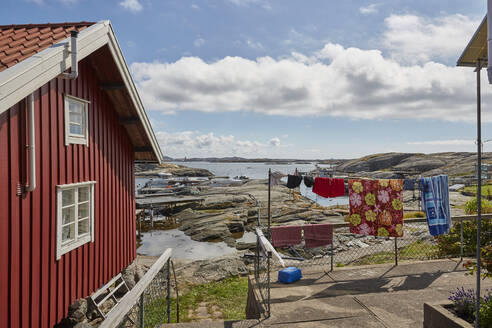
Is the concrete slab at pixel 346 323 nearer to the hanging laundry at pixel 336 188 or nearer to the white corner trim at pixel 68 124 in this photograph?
the white corner trim at pixel 68 124

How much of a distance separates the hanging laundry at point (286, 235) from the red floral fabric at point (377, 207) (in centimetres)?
179

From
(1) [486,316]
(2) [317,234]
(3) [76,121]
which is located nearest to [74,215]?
(3) [76,121]

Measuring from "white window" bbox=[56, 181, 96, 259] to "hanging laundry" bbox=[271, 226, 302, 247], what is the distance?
4.75m

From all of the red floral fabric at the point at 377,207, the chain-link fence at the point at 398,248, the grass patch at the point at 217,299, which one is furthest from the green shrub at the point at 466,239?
the grass patch at the point at 217,299

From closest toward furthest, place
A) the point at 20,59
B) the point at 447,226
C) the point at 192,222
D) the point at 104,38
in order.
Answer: the point at 20,59, the point at 104,38, the point at 447,226, the point at 192,222

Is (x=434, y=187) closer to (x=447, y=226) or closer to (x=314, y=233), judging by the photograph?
(x=447, y=226)

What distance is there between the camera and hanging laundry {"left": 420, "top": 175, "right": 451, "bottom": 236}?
8.41 m

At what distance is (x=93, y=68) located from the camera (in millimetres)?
8188

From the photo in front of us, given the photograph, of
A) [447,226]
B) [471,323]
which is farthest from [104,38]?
[447,226]

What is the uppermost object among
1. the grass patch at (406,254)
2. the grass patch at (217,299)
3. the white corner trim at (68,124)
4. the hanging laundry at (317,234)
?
the white corner trim at (68,124)

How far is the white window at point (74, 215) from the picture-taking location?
658 centimetres

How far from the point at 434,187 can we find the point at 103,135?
30.6ft

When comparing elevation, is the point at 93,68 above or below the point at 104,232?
above

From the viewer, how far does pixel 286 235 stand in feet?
27.2
